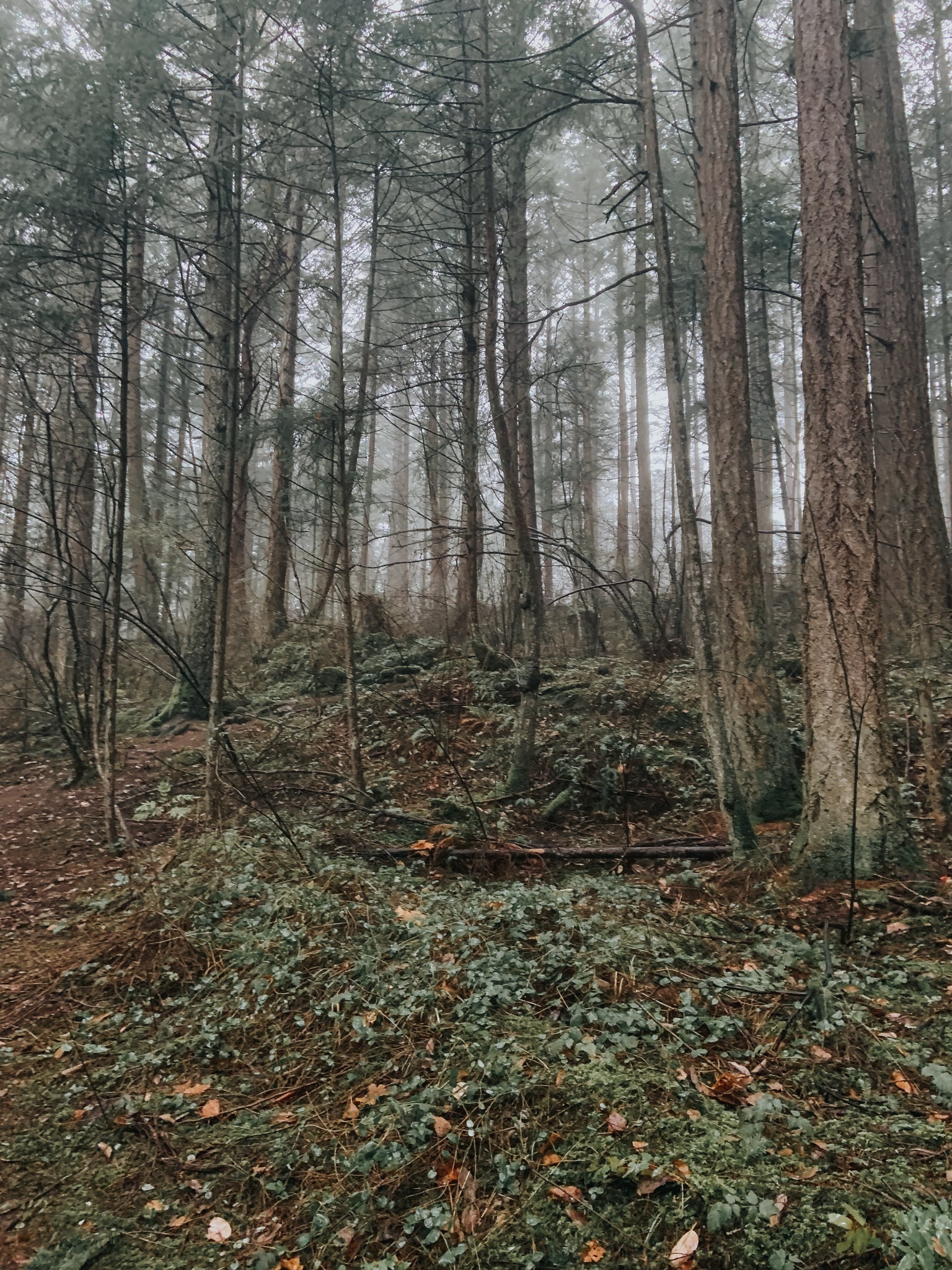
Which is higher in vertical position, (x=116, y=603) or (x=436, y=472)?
(x=436, y=472)

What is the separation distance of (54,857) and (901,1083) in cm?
647

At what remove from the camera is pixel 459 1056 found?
3.29 m

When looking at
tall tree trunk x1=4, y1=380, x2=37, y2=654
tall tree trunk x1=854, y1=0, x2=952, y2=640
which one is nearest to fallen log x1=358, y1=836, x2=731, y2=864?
tall tree trunk x1=854, y1=0, x2=952, y2=640

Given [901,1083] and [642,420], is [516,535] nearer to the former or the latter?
[901,1083]

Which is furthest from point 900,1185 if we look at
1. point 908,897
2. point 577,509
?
point 577,509

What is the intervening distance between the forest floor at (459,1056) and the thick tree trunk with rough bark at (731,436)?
1.09m

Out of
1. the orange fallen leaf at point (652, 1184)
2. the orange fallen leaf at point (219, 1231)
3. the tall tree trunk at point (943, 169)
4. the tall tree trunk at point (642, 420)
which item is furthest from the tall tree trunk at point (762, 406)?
the orange fallen leaf at point (219, 1231)

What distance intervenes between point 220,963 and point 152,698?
8.02 metres

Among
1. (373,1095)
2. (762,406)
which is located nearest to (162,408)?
(762,406)

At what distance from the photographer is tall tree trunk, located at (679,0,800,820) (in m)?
6.29

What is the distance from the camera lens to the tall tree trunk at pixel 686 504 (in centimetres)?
526

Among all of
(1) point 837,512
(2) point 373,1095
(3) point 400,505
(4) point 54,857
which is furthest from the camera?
(3) point 400,505

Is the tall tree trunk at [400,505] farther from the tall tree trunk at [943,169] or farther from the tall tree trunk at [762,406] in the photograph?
the tall tree trunk at [943,169]

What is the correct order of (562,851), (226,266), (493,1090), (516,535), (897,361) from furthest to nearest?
(897,361) → (516,535) → (226,266) → (562,851) → (493,1090)
